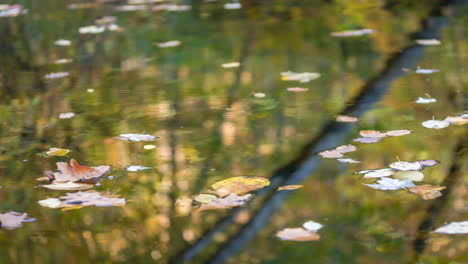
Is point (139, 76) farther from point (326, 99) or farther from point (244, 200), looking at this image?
point (244, 200)

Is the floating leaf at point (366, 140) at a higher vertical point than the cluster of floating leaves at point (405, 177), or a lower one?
higher

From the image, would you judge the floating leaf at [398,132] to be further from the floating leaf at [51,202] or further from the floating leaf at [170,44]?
the floating leaf at [170,44]

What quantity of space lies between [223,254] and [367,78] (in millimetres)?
2144

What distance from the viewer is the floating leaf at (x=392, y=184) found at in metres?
2.24

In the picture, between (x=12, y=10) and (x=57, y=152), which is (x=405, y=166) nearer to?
(x=57, y=152)

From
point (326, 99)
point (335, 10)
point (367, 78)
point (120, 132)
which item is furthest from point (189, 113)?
point (335, 10)

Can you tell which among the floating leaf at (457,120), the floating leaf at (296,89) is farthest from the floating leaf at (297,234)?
the floating leaf at (296,89)

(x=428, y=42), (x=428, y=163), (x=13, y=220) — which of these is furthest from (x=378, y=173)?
(x=428, y=42)

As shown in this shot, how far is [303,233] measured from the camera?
1.95 meters

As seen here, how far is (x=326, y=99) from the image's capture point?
3.44 meters

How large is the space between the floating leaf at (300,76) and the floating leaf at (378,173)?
1.49 m

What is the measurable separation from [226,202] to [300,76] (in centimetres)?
→ 183

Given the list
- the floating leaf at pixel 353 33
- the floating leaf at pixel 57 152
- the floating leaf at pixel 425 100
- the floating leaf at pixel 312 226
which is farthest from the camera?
the floating leaf at pixel 353 33

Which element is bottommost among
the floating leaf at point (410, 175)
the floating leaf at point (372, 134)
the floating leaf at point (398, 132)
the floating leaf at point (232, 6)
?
the floating leaf at point (410, 175)
